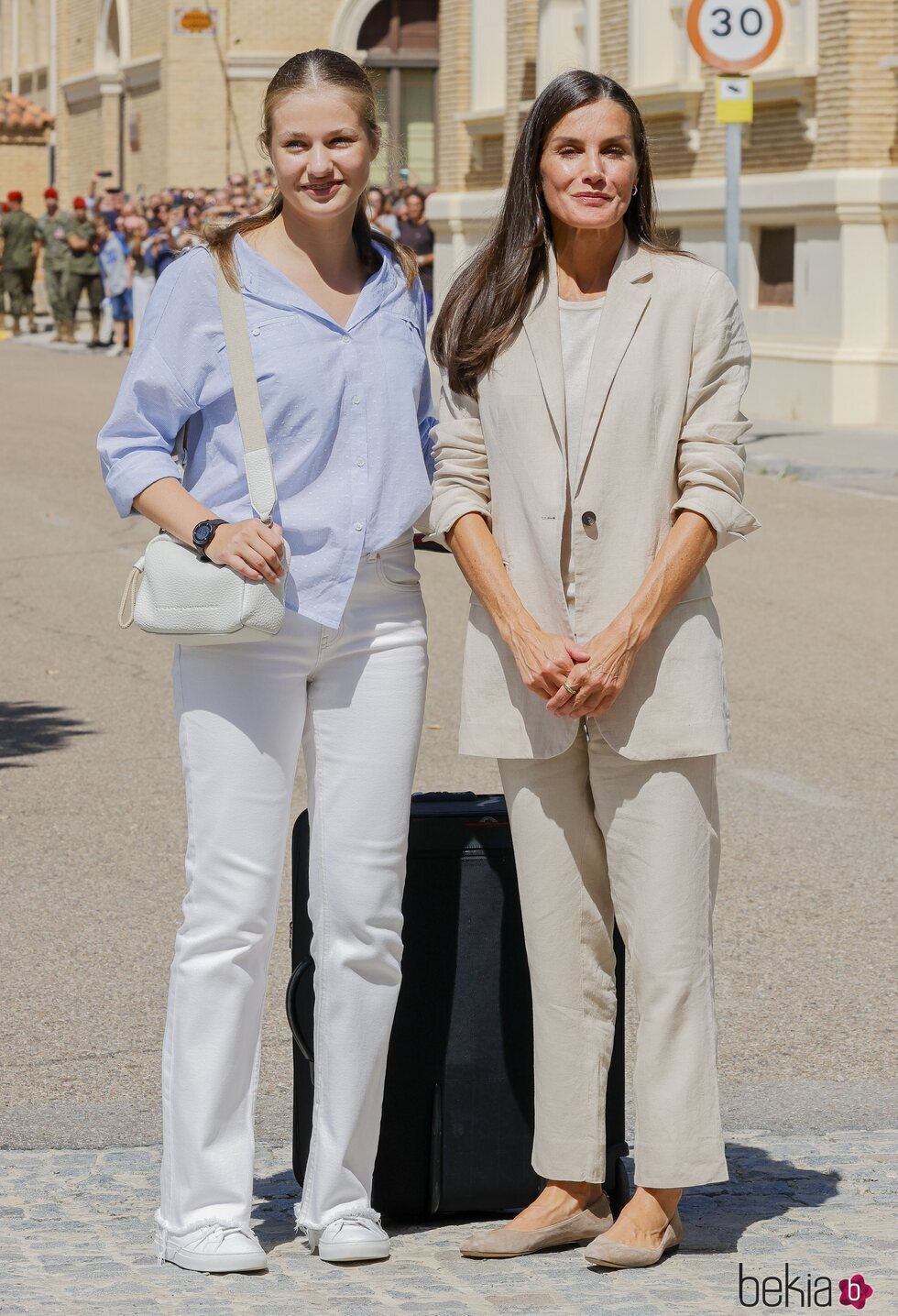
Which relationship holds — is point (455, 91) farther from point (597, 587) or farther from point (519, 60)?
point (597, 587)

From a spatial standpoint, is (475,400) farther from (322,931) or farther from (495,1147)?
(495,1147)

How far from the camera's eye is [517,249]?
360 cm

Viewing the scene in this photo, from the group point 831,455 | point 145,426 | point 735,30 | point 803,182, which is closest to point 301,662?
point 145,426

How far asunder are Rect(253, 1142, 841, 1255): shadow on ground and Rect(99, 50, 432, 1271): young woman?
7.3 inches

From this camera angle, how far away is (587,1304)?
3.41 m

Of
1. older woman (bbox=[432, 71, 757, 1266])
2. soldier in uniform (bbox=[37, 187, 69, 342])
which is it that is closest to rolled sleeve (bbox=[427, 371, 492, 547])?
older woman (bbox=[432, 71, 757, 1266])

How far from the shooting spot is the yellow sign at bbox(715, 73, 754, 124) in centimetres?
1670

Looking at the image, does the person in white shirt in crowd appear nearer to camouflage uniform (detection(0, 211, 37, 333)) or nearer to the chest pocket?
camouflage uniform (detection(0, 211, 37, 333))

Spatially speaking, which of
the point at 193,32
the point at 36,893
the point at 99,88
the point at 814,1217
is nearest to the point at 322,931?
the point at 814,1217

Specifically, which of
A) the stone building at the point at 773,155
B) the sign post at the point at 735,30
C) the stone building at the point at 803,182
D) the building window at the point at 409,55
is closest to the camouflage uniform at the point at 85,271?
the stone building at the point at 773,155

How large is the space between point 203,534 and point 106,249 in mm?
29459

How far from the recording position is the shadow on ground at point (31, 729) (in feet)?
26.5

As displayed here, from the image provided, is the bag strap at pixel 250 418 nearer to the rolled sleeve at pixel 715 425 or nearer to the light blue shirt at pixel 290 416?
the light blue shirt at pixel 290 416

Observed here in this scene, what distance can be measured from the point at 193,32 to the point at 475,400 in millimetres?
41785
